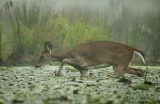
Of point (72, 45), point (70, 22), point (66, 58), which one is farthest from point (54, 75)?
point (70, 22)

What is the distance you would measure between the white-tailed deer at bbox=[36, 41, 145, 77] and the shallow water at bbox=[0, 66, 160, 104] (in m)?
0.15

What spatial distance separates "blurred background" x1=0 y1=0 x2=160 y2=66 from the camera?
5.79 m

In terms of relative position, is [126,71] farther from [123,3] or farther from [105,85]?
[123,3]

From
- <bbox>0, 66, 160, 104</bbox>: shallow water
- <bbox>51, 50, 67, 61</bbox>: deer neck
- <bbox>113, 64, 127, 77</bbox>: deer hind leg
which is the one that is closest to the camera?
<bbox>0, 66, 160, 104</bbox>: shallow water

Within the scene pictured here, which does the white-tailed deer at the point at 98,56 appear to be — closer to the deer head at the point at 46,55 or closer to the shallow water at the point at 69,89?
the deer head at the point at 46,55

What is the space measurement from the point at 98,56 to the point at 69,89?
1.25 m

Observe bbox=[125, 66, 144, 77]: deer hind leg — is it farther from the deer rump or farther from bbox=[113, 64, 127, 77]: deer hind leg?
bbox=[113, 64, 127, 77]: deer hind leg

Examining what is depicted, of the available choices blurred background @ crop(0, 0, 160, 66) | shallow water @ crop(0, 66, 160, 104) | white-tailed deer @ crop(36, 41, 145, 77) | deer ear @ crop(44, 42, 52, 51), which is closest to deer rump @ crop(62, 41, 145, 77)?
white-tailed deer @ crop(36, 41, 145, 77)

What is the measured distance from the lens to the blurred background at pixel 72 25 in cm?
579

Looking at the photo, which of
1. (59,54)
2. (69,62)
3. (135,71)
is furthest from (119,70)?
(59,54)

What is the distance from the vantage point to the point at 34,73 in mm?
5332

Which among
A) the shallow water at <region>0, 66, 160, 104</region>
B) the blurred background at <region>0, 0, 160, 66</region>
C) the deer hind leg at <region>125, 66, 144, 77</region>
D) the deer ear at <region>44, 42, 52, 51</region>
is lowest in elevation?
the shallow water at <region>0, 66, 160, 104</region>

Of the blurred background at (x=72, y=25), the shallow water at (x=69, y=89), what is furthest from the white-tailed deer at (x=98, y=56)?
the blurred background at (x=72, y=25)

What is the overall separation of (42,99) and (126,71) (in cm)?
188
